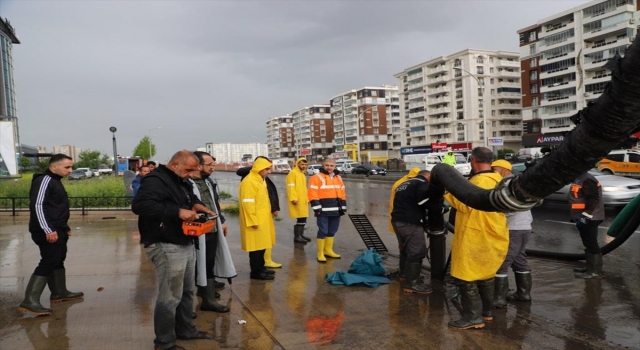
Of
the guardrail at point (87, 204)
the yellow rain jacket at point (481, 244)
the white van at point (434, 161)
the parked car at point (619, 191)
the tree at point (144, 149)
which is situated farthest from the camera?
the tree at point (144, 149)

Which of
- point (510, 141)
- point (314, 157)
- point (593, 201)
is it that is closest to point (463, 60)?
point (510, 141)

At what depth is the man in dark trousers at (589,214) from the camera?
20.4ft

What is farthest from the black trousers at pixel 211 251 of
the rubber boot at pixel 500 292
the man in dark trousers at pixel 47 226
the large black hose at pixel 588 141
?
the large black hose at pixel 588 141

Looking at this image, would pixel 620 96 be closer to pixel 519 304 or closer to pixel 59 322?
pixel 519 304

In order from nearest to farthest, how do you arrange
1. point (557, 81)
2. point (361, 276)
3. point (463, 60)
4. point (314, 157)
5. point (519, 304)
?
point (519, 304) → point (361, 276) → point (557, 81) → point (463, 60) → point (314, 157)

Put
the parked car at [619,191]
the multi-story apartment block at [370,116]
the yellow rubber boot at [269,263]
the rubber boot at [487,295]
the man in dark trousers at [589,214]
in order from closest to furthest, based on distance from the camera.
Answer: the rubber boot at [487,295] < the man in dark trousers at [589,214] < the yellow rubber boot at [269,263] < the parked car at [619,191] < the multi-story apartment block at [370,116]

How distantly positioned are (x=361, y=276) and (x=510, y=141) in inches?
3661

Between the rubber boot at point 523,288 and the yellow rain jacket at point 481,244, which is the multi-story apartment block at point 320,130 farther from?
the yellow rain jacket at point 481,244

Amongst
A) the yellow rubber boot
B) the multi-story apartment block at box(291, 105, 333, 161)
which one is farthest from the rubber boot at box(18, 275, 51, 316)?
the multi-story apartment block at box(291, 105, 333, 161)

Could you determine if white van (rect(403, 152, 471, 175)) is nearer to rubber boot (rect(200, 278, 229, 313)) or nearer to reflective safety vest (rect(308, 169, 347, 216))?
reflective safety vest (rect(308, 169, 347, 216))

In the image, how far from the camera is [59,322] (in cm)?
503

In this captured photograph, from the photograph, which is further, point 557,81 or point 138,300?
point 557,81

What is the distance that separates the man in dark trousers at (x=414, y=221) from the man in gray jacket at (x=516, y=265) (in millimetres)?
892

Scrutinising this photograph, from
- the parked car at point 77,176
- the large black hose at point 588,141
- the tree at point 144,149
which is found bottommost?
the parked car at point 77,176
